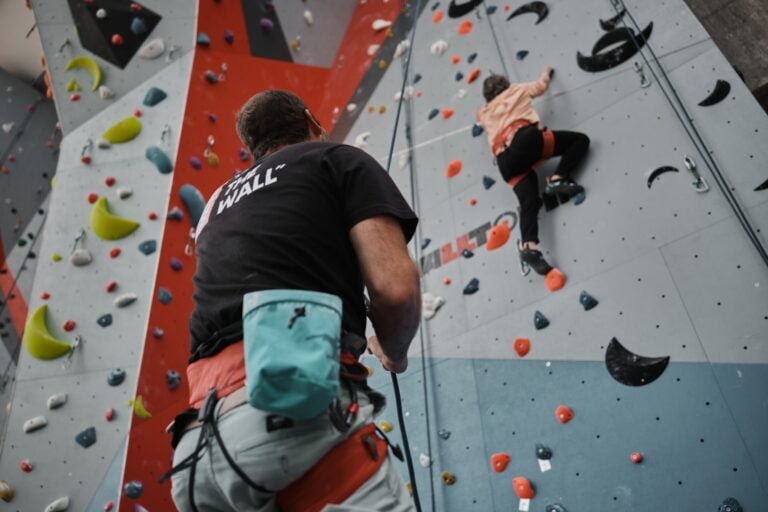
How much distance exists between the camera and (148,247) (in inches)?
136

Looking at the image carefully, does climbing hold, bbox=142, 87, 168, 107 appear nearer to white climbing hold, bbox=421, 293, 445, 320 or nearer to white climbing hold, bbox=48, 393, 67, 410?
white climbing hold, bbox=48, 393, 67, 410

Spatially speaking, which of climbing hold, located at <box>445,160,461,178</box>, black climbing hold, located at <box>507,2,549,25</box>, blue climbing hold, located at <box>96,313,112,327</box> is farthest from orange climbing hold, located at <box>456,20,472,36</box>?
blue climbing hold, located at <box>96,313,112,327</box>

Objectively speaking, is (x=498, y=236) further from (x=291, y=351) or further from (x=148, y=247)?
(x=291, y=351)

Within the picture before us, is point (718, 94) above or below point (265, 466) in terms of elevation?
below

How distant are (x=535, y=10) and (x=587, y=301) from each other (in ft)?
6.03

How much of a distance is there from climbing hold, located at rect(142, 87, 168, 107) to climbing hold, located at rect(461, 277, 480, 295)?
222 cm

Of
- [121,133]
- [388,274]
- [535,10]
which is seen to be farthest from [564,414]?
[121,133]

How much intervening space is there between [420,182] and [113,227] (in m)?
1.69

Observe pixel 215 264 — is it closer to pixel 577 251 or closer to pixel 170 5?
pixel 577 251

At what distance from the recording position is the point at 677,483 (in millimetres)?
1911

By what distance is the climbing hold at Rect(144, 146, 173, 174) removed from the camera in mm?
3617

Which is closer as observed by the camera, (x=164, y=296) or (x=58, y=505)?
(x=58, y=505)

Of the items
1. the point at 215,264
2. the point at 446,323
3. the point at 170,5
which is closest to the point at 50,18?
the point at 170,5

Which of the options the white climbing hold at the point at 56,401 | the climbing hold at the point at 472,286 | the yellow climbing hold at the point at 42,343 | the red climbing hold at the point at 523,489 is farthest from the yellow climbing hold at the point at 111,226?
the red climbing hold at the point at 523,489
